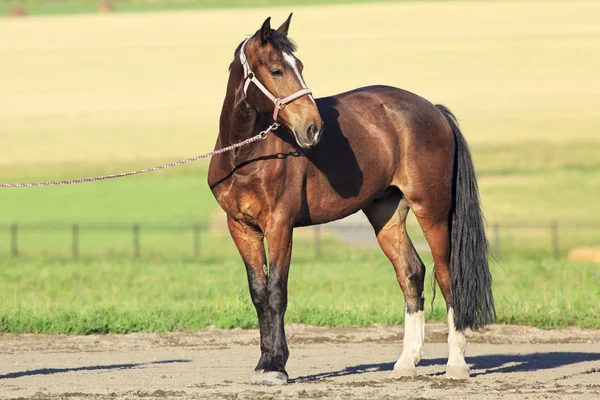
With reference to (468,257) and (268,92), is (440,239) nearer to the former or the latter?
(468,257)

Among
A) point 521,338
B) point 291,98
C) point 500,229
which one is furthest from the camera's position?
point 500,229

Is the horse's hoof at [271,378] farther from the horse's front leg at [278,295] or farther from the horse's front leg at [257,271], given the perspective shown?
the horse's front leg at [257,271]

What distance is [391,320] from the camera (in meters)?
11.9

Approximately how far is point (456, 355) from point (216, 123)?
3953 centimetres

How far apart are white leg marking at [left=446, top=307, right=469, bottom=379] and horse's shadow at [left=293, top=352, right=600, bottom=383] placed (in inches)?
11.2

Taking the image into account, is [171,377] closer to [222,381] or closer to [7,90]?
[222,381]

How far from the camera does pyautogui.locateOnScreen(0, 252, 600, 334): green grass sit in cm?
1180

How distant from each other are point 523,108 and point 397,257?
137ft

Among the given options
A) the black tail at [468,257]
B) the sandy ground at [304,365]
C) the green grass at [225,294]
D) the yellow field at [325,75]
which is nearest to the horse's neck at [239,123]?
the sandy ground at [304,365]

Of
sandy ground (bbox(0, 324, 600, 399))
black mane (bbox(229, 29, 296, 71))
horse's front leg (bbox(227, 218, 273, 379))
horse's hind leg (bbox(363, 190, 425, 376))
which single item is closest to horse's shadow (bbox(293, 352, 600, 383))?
sandy ground (bbox(0, 324, 600, 399))

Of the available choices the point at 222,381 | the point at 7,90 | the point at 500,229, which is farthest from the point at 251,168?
the point at 7,90

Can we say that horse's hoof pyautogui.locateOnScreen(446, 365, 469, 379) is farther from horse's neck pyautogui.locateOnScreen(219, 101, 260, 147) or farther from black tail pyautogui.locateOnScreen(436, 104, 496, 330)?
horse's neck pyautogui.locateOnScreen(219, 101, 260, 147)

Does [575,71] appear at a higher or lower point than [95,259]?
higher

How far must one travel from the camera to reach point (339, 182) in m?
8.59
